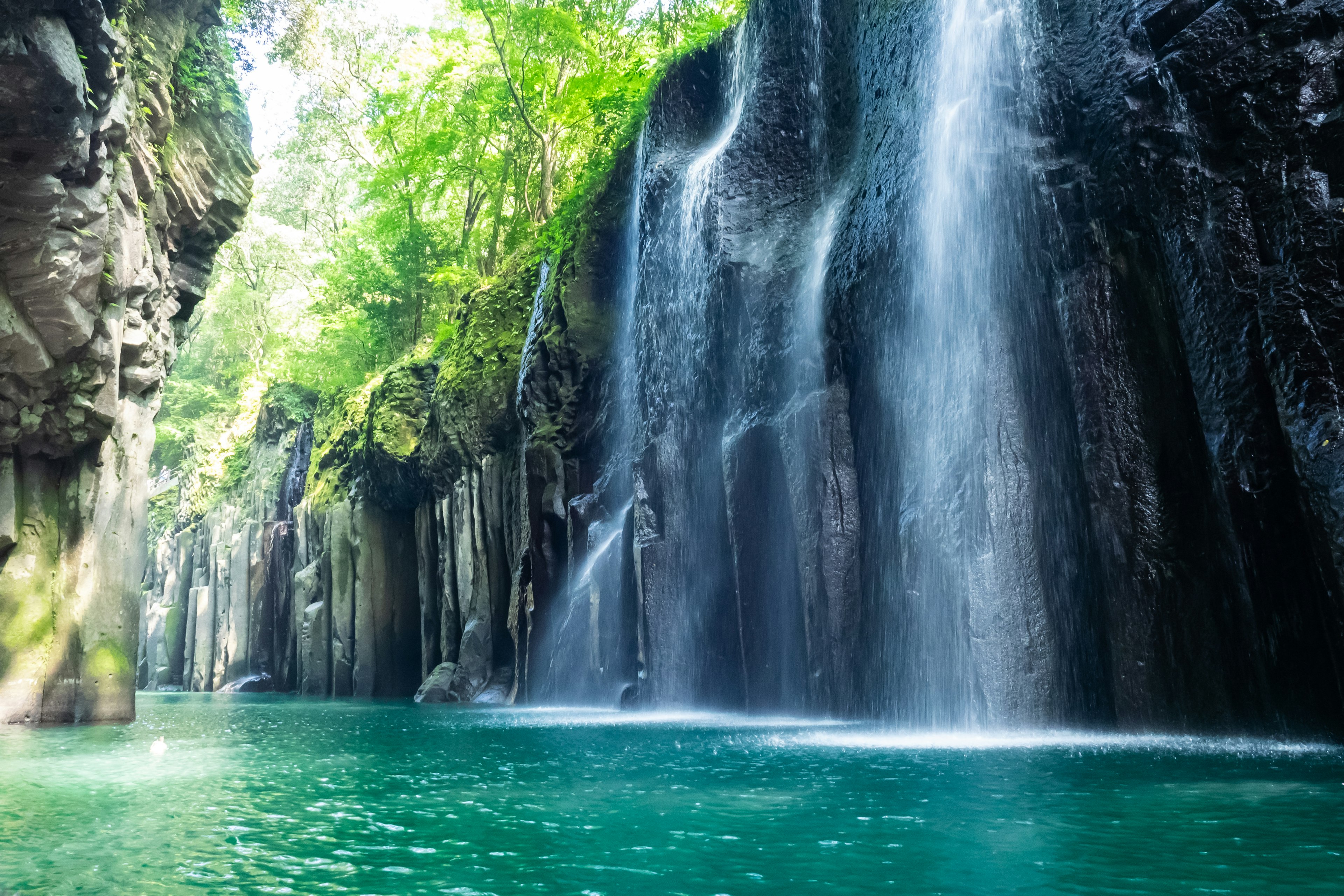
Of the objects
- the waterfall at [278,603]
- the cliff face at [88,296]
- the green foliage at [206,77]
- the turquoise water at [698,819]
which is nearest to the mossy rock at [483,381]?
the cliff face at [88,296]

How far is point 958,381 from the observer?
9617 mm

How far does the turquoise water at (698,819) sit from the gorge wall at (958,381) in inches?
51.0

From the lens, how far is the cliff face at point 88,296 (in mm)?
10195

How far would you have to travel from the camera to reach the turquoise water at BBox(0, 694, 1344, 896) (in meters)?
3.29

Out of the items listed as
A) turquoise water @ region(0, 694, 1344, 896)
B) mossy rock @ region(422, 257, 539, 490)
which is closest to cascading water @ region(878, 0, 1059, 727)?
turquoise water @ region(0, 694, 1344, 896)

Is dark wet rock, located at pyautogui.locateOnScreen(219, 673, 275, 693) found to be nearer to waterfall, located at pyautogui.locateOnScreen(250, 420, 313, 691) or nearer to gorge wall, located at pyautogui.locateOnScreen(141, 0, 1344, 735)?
waterfall, located at pyautogui.locateOnScreen(250, 420, 313, 691)

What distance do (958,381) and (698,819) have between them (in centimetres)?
641

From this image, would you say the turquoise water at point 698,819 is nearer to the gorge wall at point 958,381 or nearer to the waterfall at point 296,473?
the gorge wall at point 958,381

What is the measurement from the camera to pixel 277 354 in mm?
34719

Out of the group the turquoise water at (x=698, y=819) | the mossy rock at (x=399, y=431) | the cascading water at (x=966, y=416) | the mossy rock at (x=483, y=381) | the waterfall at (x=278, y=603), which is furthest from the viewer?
the waterfall at (x=278, y=603)

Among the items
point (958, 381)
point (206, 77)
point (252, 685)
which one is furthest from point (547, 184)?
point (252, 685)

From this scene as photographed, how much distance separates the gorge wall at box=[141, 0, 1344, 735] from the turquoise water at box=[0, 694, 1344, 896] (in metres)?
1.29

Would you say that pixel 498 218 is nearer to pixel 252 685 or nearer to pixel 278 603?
pixel 278 603

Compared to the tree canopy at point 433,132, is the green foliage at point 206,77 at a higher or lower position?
lower
